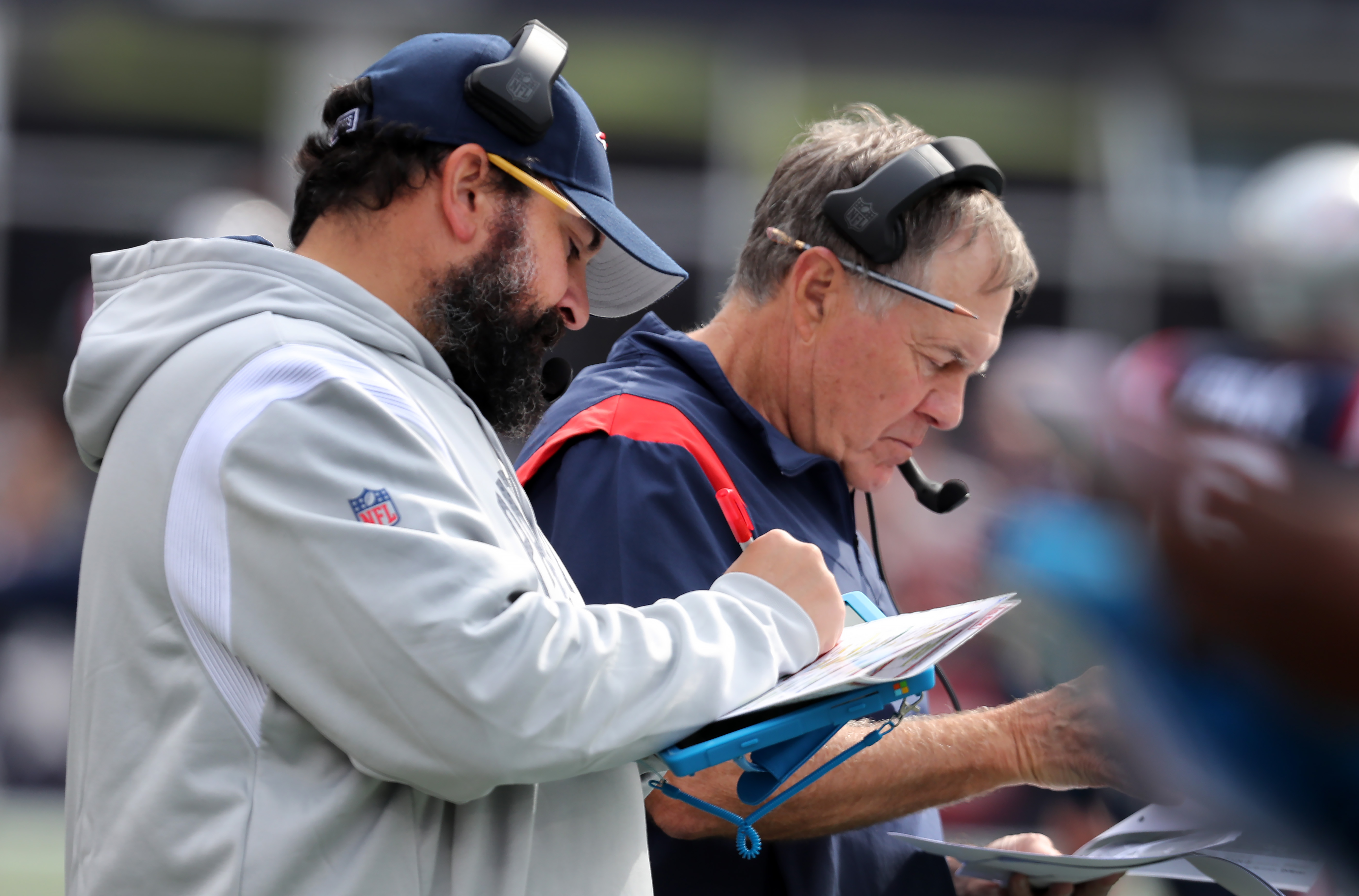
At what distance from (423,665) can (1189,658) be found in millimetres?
692

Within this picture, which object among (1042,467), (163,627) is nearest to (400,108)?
(163,627)

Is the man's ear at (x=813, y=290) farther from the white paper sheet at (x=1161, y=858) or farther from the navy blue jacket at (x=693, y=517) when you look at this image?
the white paper sheet at (x=1161, y=858)

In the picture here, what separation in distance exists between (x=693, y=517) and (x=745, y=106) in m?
7.21

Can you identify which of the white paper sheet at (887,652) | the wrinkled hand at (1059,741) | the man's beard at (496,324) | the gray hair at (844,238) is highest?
the gray hair at (844,238)

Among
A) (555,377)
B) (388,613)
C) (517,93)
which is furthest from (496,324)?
(388,613)

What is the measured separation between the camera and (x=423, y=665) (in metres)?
1.16

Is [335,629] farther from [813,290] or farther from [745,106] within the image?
[745,106]

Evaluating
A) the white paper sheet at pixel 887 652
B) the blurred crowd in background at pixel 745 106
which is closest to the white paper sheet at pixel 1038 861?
the white paper sheet at pixel 887 652

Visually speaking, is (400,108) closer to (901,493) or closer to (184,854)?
(184,854)

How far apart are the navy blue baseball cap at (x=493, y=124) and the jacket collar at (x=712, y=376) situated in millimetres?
349

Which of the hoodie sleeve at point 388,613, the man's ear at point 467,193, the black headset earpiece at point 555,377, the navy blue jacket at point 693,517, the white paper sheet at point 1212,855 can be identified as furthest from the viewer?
the black headset earpiece at point 555,377

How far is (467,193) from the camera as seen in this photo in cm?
156

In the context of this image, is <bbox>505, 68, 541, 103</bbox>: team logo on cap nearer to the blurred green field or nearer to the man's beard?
the man's beard

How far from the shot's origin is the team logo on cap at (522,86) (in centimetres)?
155
